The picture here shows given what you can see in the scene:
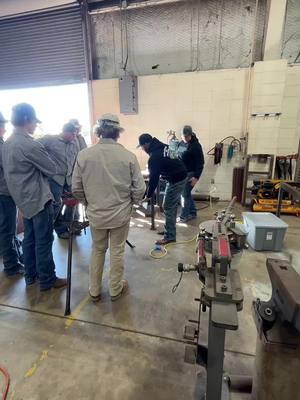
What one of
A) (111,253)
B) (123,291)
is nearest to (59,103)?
(111,253)

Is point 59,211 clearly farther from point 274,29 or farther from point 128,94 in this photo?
point 274,29

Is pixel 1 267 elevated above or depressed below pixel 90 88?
below

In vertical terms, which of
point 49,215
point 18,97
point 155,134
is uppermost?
point 18,97

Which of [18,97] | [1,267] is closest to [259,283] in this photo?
[1,267]

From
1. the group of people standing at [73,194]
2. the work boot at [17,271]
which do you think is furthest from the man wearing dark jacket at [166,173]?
the work boot at [17,271]

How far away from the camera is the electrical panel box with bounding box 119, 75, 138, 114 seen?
4.72 meters

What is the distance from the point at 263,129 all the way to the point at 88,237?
340 centimetres

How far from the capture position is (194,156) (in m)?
3.67

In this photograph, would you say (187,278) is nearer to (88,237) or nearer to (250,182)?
(88,237)

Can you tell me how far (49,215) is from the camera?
214 centimetres

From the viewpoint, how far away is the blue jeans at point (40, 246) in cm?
209

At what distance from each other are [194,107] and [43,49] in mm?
3337

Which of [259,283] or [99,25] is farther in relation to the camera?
[99,25]

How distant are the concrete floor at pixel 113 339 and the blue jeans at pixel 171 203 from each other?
1.98 ft
